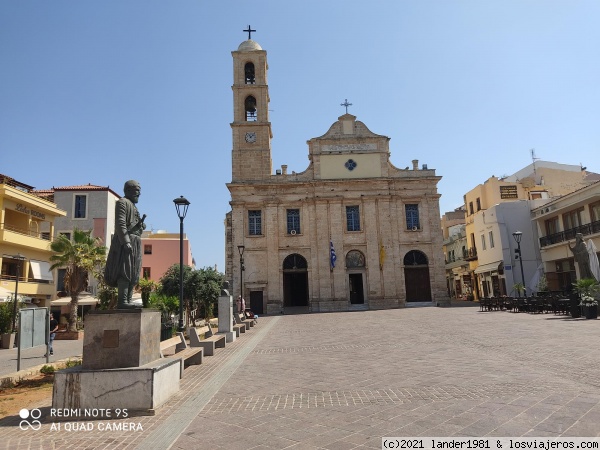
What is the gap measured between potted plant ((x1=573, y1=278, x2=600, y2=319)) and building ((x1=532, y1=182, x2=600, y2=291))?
36.6 feet

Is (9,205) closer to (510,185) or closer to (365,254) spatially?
(365,254)

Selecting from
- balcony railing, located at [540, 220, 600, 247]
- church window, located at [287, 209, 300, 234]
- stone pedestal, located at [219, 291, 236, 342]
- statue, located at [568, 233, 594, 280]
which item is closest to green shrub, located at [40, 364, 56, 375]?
stone pedestal, located at [219, 291, 236, 342]

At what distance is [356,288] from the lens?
1420 inches

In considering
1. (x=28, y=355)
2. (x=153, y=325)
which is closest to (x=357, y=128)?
(x=28, y=355)

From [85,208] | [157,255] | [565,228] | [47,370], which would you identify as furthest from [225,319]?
[157,255]

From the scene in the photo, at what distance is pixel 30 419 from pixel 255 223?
30.4 meters

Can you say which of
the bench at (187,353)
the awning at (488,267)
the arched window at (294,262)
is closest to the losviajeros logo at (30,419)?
the bench at (187,353)

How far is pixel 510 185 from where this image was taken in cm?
3866

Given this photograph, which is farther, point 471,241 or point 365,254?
point 471,241

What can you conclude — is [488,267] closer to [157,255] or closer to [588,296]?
[588,296]

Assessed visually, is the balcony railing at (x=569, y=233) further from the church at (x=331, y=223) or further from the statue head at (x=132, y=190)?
the statue head at (x=132, y=190)

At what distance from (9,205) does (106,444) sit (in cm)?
2622

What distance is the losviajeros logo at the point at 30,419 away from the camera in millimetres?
5223

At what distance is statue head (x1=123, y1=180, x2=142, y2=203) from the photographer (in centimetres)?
667
